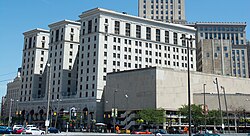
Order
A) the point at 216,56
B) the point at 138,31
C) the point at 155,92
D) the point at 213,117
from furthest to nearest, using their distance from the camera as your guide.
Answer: the point at 216,56 → the point at 138,31 → the point at 155,92 → the point at 213,117

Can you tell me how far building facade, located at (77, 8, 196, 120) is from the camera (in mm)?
116188

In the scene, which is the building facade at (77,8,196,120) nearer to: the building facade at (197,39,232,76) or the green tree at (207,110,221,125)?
the building facade at (197,39,232,76)

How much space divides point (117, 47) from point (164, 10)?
54.5m

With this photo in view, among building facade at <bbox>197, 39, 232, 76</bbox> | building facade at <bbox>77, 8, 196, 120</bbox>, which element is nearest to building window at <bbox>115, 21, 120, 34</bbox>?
building facade at <bbox>77, 8, 196, 120</bbox>

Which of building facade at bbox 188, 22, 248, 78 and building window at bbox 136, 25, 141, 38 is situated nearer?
building window at bbox 136, 25, 141, 38

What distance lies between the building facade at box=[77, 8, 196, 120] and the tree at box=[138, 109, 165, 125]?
22.5 metres

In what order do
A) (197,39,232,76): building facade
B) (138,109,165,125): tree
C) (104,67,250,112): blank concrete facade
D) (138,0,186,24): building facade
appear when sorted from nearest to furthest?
1. (138,109,165,125): tree
2. (104,67,250,112): blank concrete facade
3. (197,39,232,76): building facade
4. (138,0,186,24): building facade

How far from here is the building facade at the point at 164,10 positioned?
6540 inches

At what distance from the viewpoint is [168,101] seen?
104438 mm

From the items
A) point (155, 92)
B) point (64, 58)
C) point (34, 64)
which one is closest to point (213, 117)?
point (155, 92)

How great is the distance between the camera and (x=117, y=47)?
4798 inches

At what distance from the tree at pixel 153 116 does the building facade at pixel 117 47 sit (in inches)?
887

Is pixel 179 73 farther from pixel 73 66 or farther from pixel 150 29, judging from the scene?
pixel 73 66

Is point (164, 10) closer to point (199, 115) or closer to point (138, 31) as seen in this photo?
point (138, 31)
